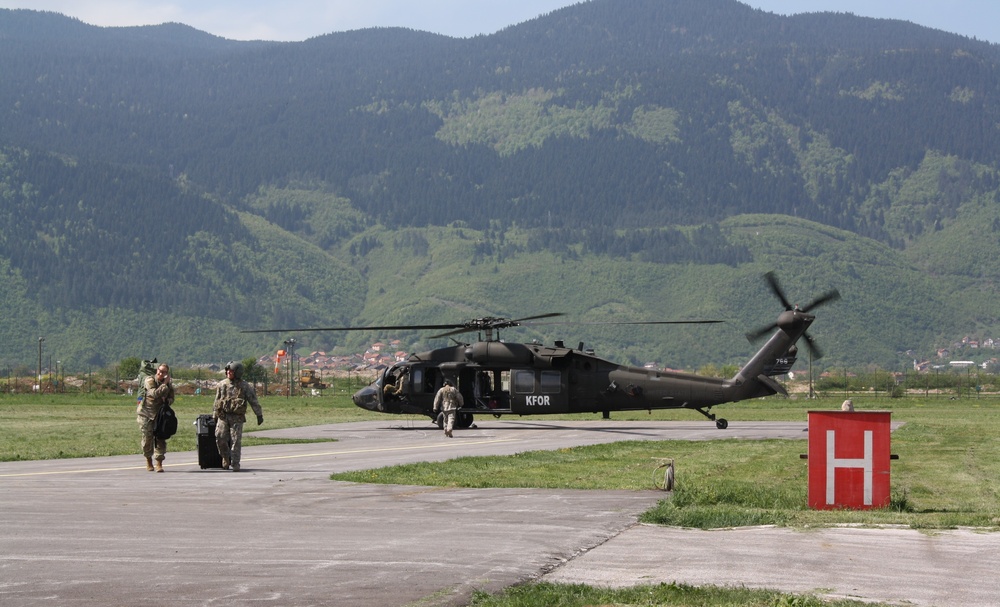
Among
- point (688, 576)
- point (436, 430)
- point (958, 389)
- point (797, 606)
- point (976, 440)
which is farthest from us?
point (958, 389)

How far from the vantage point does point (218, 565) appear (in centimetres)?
1417

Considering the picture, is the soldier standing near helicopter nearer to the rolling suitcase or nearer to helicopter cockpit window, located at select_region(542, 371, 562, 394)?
helicopter cockpit window, located at select_region(542, 371, 562, 394)

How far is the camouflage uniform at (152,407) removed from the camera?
1024 inches

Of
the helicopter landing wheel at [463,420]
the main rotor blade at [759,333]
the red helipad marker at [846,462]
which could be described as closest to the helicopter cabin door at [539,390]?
the helicopter landing wheel at [463,420]

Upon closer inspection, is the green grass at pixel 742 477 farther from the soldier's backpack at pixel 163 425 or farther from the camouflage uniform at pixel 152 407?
the camouflage uniform at pixel 152 407

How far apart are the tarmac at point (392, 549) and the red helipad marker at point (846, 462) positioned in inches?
79.4

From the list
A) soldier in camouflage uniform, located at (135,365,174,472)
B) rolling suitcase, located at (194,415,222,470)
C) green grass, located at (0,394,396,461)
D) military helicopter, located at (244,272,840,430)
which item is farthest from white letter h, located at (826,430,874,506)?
military helicopter, located at (244,272,840,430)

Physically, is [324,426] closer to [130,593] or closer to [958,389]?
[130,593]

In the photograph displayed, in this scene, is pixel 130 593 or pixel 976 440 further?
pixel 976 440

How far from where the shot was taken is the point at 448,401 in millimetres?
44781

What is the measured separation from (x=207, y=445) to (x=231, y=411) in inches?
41.2

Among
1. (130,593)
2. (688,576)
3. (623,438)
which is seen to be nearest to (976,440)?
(623,438)

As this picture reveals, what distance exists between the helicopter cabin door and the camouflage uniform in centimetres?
2213

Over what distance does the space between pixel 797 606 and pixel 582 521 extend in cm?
645
